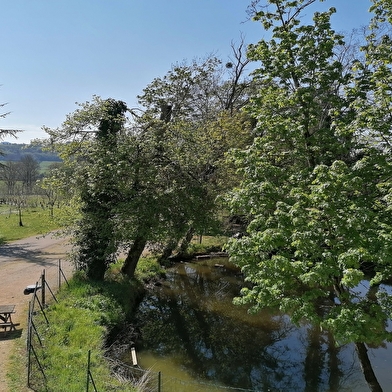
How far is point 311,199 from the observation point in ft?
29.6

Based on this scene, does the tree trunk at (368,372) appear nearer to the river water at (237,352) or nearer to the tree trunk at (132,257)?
the river water at (237,352)

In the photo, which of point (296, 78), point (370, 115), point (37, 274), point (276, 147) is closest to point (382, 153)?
point (370, 115)

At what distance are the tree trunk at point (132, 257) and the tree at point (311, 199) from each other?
9.68 meters

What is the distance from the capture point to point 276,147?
11578 mm

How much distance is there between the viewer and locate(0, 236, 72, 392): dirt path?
11930mm

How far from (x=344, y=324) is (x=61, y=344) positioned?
29.5 ft

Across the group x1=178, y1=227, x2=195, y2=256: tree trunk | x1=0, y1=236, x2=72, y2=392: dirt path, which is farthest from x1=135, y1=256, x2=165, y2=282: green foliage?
x1=0, y1=236, x2=72, y2=392: dirt path

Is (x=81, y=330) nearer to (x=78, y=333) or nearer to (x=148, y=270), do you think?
(x=78, y=333)

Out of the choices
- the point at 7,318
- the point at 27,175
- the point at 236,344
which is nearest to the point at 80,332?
the point at 7,318

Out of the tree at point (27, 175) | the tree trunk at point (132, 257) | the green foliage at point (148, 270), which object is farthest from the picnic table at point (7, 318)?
the tree at point (27, 175)

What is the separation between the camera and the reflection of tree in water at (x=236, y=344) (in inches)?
489

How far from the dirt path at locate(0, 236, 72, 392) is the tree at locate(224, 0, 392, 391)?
778 cm

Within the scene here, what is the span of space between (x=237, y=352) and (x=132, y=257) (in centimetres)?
819

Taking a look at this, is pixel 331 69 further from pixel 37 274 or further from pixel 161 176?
pixel 37 274
